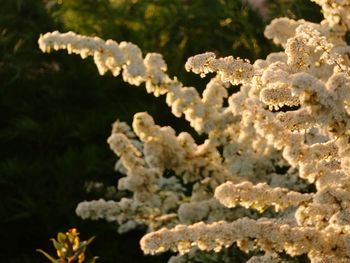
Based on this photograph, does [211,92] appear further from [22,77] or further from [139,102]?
[22,77]

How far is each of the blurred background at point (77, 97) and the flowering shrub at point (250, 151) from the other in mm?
697

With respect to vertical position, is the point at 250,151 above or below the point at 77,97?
below

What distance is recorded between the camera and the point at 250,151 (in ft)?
19.2

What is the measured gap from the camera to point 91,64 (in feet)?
26.5

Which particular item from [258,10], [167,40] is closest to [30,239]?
[167,40]

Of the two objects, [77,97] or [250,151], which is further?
[77,97]

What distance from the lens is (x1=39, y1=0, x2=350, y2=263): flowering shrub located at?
3.74 meters

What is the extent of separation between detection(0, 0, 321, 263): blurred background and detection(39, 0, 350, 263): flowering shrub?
2.29 ft

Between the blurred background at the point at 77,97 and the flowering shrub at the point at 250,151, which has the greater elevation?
the blurred background at the point at 77,97

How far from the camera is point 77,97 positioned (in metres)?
7.77

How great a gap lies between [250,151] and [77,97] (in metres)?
2.32

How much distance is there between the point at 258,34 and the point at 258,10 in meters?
0.52

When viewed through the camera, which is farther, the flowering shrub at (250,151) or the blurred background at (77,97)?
the blurred background at (77,97)

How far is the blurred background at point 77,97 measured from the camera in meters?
6.70
